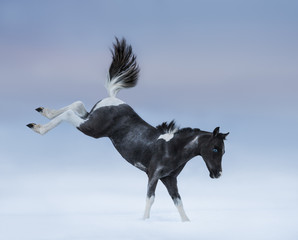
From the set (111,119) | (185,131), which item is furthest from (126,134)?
(185,131)

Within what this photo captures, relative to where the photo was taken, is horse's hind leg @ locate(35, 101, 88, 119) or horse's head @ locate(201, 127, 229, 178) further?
horse's hind leg @ locate(35, 101, 88, 119)

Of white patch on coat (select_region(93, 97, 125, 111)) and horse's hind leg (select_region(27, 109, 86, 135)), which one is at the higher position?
white patch on coat (select_region(93, 97, 125, 111))

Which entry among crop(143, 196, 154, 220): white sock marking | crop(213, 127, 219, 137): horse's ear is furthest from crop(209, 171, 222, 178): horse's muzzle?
crop(143, 196, 154, 220): white sock marking

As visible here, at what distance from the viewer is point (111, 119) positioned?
7.20 metres

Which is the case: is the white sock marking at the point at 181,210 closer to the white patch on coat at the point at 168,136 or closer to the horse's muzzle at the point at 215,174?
the horse's muzzle at the point at 215,174

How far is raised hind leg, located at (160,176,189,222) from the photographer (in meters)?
6.97

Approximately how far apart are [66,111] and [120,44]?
1159 millimetres

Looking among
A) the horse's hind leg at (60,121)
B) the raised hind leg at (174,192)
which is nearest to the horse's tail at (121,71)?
the horse's hind leg at (60,121)

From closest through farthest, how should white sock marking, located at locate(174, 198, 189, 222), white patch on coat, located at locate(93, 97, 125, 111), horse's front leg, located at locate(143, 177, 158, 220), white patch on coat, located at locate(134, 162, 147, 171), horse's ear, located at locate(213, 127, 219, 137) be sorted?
horse's ear, located at locate(213, 127, 219, 137) < horse's front leg, located at locate(143, 177, 158, 220) < white sock marking, located at locate(174, 198, 189, 222) < white patch on coat, located at locate(134, 162, 147, 171) < white patch on coat, located at locate(93, 97, 125, 111)

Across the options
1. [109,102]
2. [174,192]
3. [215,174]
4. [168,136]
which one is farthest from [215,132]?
[109,102]

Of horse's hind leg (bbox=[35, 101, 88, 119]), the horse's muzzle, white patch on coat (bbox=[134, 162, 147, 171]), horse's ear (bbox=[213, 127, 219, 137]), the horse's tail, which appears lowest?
the horse's muzzle

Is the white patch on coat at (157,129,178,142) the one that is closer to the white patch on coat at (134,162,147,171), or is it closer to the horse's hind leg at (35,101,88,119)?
the white patch on coat at (134,162,147,171)

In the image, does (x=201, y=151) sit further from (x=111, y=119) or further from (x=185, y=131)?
(x=111, y=119)

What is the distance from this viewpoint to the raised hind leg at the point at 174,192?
6973mm
